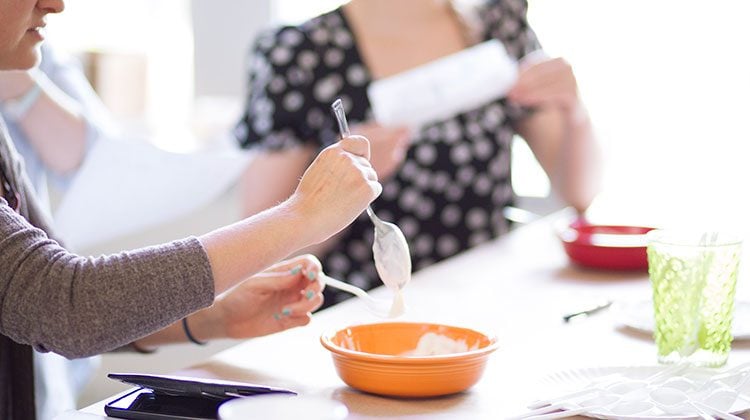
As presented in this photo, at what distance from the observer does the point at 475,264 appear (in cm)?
179

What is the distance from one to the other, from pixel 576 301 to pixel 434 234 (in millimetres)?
699

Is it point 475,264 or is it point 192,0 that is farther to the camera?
point 192,0

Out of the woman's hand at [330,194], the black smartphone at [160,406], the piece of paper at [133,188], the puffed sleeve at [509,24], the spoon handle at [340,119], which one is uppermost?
the puffed sleeve at [509,24]

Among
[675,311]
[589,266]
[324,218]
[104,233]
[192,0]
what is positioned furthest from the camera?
Answer: [192,0]

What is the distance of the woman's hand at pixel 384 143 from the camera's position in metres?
1.95

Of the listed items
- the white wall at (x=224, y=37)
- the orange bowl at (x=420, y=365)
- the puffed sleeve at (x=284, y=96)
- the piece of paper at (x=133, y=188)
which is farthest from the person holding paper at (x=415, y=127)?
the white wall at (x=224, y=37)

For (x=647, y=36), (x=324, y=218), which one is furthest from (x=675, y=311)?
(x=647, y=36)

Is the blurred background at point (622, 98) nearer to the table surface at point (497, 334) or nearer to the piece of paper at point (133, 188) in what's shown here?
the piece of paper at point (133, 188)

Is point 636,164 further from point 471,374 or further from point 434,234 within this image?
point 471,374

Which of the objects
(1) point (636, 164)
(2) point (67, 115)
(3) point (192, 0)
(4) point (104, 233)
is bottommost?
(1) point (636, 164)

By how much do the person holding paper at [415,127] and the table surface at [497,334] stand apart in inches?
13.3

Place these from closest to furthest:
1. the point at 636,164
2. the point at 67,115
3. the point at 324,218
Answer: the point at 324,218 < the point at 67,115 < the point at 636,164

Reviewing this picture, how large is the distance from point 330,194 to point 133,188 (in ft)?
3.72

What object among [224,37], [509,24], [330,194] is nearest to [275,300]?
[330,194]
